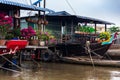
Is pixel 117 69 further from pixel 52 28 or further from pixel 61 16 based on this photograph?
pixel 52 28

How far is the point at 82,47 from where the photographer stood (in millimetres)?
19688

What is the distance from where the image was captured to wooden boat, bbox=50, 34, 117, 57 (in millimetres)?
19266

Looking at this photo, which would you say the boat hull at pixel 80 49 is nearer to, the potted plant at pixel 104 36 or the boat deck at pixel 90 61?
the boat deck at pixel 90 61

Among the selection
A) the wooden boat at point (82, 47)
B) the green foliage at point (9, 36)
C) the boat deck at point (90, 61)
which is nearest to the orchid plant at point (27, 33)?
the green foliage at point (9, 36)

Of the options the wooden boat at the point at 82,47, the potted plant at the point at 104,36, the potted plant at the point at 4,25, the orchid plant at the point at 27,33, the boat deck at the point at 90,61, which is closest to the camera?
the potted plant at the point at 4,25

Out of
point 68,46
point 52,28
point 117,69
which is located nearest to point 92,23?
point 52,28

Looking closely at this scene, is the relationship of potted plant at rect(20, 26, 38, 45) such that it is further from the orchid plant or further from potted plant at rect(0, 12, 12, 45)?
potted plant at rect(0, 12, 12, 45)

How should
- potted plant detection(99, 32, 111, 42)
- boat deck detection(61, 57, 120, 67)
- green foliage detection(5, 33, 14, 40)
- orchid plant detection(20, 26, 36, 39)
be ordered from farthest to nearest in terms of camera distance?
potted plant detection(99, 32, 111, 42) < boat deck detection(61, 57, 120, 67) < orchid plant detection(20, 26, 36, 39) < green foliage detection(5, 33, 14, 40)

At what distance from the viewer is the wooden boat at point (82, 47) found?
63.2ft

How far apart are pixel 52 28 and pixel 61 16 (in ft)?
6.92

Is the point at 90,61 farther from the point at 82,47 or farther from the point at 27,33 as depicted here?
the point at 27,33

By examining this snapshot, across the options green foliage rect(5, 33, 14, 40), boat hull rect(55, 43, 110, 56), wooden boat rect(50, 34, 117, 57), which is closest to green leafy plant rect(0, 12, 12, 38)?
green foliage rect(5, 33, 14, 40)

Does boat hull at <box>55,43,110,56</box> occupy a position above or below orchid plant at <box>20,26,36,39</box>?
below

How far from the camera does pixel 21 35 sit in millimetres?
14852
